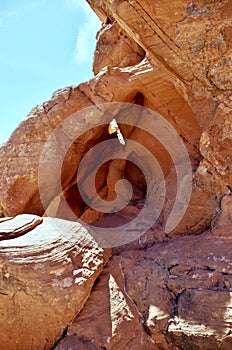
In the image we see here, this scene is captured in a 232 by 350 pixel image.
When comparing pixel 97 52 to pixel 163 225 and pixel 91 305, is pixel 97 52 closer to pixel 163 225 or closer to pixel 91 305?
pixel 163 225

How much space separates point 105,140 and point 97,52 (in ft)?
8.99

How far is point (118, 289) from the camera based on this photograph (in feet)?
8.96

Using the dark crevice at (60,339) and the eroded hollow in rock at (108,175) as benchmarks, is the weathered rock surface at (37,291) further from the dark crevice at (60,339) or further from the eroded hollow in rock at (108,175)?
the eroded hollow in rock at (108,175)

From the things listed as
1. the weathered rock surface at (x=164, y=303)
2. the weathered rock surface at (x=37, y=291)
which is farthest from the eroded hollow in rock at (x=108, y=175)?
the weathered rock surface at (x=37, y=291)

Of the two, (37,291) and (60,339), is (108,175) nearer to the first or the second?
(37,291)

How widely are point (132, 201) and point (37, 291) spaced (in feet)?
8.85

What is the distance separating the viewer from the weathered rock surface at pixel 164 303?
2258mm

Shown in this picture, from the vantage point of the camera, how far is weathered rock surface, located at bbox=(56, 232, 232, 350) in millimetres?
2258

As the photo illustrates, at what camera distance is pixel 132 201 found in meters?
4.99

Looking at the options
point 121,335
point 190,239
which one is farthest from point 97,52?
point 121,335

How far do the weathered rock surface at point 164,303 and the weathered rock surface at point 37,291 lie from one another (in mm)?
151

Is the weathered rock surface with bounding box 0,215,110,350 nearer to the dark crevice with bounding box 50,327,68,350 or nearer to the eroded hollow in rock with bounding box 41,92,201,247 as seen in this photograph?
the dark crevice with bounding box 50,327,68,350

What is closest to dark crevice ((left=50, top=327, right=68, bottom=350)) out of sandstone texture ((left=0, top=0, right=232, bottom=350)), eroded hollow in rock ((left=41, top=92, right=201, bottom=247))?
sandstone texture ((left=0, top=0, right=232, bottom=350))

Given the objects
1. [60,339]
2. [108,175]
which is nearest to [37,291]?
[60,339]
